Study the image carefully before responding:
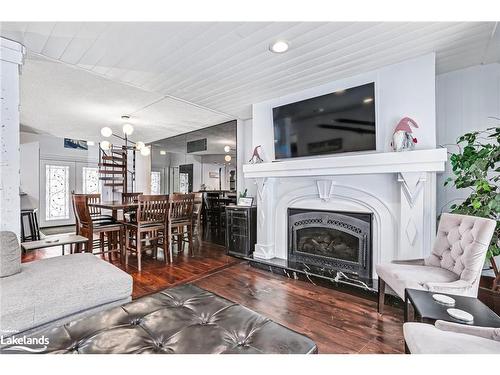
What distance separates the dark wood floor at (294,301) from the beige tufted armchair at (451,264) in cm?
27

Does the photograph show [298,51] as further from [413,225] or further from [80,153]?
[80,153]

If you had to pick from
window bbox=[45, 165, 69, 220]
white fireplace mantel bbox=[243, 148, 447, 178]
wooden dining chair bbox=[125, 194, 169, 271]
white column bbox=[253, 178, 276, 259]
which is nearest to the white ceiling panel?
window bbox=[45, 165, 69, 220]

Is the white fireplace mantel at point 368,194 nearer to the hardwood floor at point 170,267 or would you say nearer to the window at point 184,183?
the hardwood floor at point 170,267

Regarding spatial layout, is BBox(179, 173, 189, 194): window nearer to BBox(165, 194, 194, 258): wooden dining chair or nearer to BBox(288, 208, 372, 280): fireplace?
BBox(165, 194, 194, 258): wooden dining chair

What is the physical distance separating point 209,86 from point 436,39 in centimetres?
230

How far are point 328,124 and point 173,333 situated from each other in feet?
8.37

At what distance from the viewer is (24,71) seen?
273 centimetres

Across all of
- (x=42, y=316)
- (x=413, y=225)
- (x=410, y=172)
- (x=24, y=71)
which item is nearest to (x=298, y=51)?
(x=410, y=172)

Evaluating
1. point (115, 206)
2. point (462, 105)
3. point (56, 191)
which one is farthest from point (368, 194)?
point (56, 191)

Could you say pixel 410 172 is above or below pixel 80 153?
below

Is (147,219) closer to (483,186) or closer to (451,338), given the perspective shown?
(451,338)

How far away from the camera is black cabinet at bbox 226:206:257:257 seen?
3.66 metres

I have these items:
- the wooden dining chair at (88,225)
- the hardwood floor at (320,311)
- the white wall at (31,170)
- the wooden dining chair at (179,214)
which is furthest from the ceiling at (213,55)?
the white wall at (31,170)
